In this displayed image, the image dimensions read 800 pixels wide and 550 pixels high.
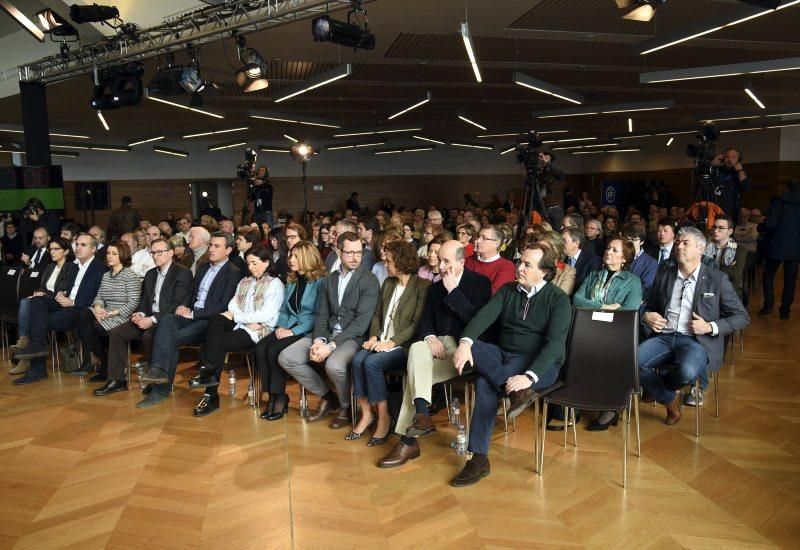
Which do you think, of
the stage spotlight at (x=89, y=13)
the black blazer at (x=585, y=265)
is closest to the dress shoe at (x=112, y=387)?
the black blazer at (x=585, y=265)

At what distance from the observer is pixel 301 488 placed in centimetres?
323

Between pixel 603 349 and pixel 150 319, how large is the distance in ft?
11.2

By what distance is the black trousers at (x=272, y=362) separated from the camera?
14.1ft

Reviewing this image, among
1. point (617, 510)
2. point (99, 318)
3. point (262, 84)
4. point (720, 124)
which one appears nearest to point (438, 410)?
point (617, 510)

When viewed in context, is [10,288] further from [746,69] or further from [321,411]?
[746,69]

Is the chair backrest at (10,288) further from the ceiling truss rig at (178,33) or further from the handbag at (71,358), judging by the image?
the ceiling truss rig at (178,33)

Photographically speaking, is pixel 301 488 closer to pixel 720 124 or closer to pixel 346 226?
pixel 346 226

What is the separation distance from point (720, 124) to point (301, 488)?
15307 millimetres

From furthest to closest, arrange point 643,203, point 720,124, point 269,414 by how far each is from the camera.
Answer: point 643,203 → point 720,124 → point 269,414

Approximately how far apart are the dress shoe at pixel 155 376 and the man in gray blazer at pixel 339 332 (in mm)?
998

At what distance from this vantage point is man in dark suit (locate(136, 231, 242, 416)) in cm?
457

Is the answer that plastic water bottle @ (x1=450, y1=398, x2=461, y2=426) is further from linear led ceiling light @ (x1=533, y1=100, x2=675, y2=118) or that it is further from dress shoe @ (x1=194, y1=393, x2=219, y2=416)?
linear led ceiling light @ (x1=533, y1=100, x2=675, y2=118)

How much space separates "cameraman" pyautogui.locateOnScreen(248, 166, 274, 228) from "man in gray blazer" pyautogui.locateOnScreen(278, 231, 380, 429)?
5168 mm

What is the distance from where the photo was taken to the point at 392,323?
4.00 metres
